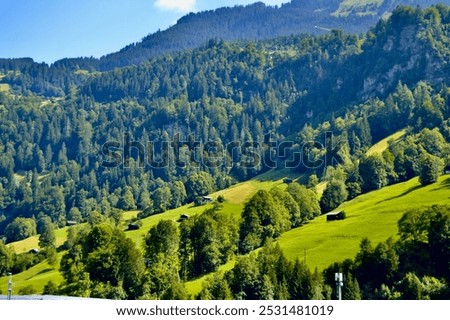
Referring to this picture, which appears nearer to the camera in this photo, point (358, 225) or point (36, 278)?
point (358, 225)

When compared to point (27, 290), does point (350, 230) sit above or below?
above

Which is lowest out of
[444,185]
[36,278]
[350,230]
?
[36,278]

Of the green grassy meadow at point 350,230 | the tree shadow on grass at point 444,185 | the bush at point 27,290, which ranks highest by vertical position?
the tree shadow on grass at point 444,185

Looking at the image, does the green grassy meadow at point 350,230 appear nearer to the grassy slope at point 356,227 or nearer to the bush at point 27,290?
the grassy slope at point 356,227

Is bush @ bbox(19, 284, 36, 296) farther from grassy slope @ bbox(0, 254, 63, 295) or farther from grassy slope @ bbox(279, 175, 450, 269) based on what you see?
grassy slope @ bbox(279, 175, 450, 269)

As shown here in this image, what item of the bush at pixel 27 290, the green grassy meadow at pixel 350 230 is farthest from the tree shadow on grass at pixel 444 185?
the bush at pixel 27 290

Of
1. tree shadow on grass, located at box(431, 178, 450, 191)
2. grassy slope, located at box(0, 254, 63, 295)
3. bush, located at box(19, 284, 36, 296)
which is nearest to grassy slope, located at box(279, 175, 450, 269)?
tree shadow on grass, located at box(431, 178, 450, 191)

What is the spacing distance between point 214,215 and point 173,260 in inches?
978

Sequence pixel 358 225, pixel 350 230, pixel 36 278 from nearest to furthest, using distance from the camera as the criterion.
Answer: pixel 350 230 < pixel 358 225 < pixel 36 278

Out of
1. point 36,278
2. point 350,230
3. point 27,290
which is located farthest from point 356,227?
point 36,278

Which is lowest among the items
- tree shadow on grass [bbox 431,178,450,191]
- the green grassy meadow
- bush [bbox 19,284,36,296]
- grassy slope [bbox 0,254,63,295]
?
grassy slope [bbox 0,254,63,295]

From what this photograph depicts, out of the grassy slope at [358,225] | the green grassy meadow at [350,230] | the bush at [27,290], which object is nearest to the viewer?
the green grassy meadow at [350,230]

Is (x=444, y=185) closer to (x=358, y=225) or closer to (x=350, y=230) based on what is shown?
(x=358, y=225)
